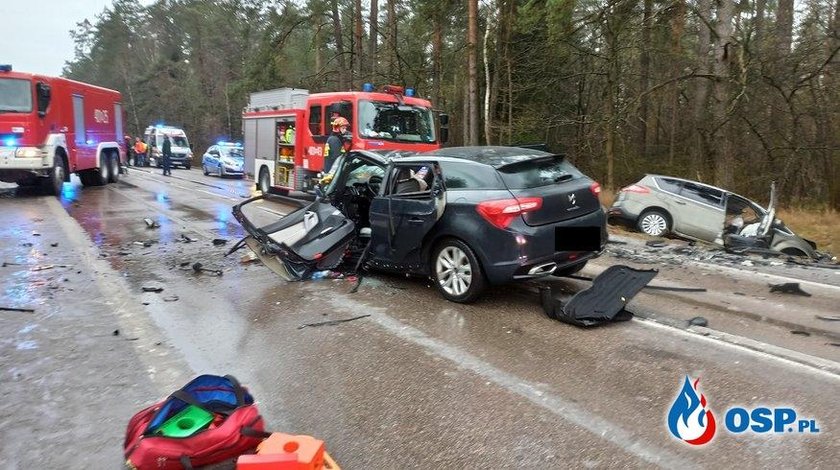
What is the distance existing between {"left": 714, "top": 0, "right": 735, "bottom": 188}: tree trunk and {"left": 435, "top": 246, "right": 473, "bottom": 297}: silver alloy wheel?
31.7 feet

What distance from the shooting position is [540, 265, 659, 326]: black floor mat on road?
17.2 ft

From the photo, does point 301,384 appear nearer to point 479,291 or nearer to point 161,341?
point 161,341

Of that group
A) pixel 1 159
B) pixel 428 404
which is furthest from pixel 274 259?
pixel 1 159

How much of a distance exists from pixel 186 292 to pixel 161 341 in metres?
1.71

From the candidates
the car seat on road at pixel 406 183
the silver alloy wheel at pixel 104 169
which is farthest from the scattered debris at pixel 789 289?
the silver alloy wheel at pixel 104 169

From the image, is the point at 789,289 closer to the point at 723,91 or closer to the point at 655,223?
the point at 655,223

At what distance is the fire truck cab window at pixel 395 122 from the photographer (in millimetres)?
12641

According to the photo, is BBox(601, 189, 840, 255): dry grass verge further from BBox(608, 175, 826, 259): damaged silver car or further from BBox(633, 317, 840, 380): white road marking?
BBox(633, 317, 840, 380): white road marking

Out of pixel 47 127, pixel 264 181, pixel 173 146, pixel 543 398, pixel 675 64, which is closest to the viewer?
pixel 543 398

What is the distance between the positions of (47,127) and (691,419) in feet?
53.0

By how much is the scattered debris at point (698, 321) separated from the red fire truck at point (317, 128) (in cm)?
811

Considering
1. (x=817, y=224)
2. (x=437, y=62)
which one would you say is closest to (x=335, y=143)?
(x=817, y=224)

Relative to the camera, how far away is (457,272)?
234 inches

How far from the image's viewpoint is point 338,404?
3771 millimetres
